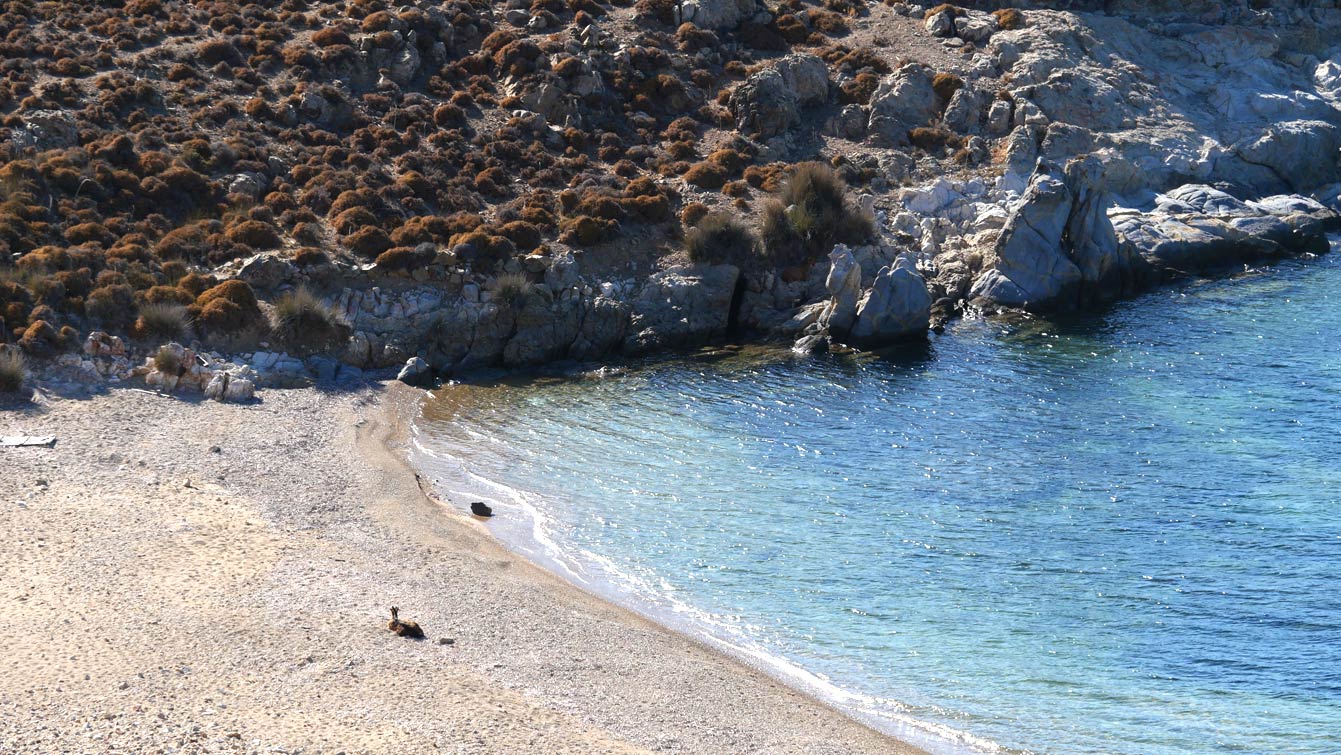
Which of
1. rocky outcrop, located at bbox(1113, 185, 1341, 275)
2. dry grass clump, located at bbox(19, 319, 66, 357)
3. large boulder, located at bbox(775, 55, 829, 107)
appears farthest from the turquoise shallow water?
large boulder, located at bbox(775, 55, 829, 107)

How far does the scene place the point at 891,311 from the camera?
4647 centimetres

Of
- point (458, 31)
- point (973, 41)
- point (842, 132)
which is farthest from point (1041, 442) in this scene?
point (458, 31)

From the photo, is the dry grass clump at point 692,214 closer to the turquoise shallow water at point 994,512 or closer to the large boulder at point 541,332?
the large boulder at point 541,332

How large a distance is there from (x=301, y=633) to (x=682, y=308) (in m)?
27.0

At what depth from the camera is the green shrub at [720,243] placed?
49.8m

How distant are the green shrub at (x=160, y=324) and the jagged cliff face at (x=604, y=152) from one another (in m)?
0.72

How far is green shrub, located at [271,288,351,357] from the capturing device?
42.3 meters

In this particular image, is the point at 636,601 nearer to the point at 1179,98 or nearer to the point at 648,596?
the point at 648,596

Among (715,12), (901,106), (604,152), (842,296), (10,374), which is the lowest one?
(10,374)

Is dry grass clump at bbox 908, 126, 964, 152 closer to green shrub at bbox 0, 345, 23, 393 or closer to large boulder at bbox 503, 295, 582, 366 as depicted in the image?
large boulder at bbox 503, 295, 582, 366

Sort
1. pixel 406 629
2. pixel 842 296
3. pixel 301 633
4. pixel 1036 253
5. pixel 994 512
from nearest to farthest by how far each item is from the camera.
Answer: pixel 301 633 → pixel 406 629 → pixel 994 512 → pixel 842 296 → pixel 1036 253

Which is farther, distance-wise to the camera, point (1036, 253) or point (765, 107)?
point (765, 107)

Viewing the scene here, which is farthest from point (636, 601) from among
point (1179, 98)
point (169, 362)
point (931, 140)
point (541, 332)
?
point (1179, 98)

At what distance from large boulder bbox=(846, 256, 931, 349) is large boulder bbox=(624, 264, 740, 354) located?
17.8ft
